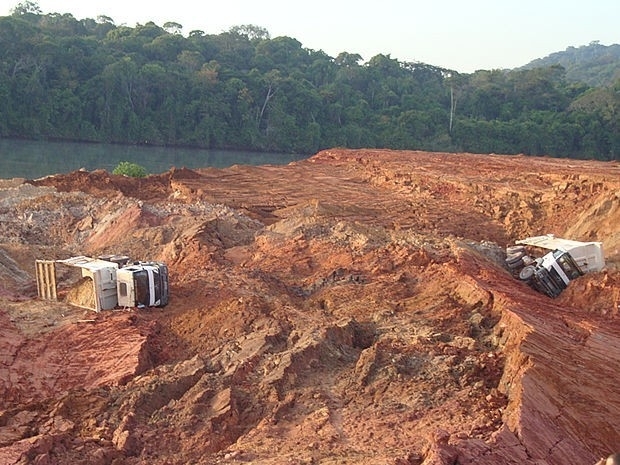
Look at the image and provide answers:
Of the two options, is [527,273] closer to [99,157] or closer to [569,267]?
[569,267]

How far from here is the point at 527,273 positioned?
1309 cm

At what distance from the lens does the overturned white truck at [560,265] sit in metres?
12.7

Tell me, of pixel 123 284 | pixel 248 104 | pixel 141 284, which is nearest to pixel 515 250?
pixel 141 284

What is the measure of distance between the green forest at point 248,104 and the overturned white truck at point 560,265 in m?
40.4

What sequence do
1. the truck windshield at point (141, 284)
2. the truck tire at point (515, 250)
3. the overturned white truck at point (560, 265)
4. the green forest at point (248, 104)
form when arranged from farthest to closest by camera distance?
the green forest at point (248, 104) < the truck tire at point (515, 250) < the overturned white truck at point (560, 265) < the truck windshield at point (141, 284)

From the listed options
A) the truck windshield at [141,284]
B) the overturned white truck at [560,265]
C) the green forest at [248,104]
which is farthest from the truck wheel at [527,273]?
the green forest at [248,104]

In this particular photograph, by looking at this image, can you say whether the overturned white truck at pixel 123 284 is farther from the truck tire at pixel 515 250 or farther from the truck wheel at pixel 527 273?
the truck tire at pixel 515 250

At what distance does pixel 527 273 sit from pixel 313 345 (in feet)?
18.0

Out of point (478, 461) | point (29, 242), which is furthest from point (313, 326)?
point (29, 242)

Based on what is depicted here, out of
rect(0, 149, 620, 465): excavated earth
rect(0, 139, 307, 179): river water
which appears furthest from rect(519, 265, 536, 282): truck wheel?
rect(0, 139, 307, 179): river water

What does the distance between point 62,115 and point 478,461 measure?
4711cm

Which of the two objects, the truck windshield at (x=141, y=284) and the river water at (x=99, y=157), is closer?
the truck windshield at (x=141, y=284)

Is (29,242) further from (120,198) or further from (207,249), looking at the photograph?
(207,249)

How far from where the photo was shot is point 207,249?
14.0 m
